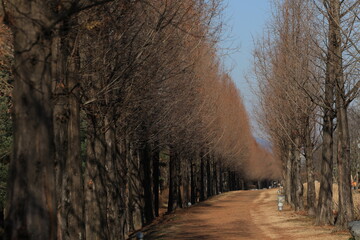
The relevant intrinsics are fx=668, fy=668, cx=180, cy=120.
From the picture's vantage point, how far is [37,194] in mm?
7621

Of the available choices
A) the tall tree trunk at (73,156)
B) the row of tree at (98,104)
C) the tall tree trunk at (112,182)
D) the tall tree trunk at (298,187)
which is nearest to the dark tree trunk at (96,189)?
the row of tree at (98,104)

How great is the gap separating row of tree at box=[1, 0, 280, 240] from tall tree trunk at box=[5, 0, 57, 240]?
0.04 feet

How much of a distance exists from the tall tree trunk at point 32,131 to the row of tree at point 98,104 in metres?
0.01

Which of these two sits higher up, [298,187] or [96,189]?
[298,187]

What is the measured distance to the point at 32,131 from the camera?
7.70 m

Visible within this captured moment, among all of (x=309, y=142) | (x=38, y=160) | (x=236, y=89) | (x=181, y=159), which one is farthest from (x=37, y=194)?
(x=236, y=89)

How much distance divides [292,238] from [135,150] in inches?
502

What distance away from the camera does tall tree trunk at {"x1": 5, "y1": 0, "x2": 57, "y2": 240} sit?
7.50 meters

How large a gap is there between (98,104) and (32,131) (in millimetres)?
10551

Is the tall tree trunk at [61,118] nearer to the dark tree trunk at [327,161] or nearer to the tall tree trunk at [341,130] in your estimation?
the tall tree trunk at [341,130]

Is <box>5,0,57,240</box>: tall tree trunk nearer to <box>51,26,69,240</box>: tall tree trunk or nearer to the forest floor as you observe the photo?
<box>51,26,69,240</box>: tall tree trunk

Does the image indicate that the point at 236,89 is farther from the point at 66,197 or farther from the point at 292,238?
the point at 66,197

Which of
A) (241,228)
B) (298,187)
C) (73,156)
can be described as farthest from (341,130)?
(298,187)

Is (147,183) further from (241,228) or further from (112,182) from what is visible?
(112,182)
